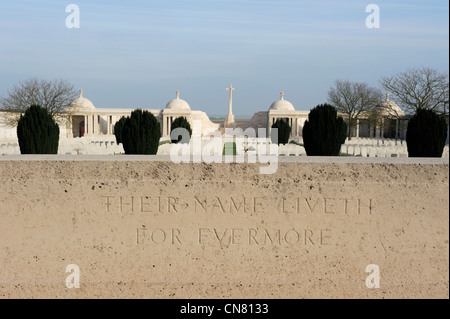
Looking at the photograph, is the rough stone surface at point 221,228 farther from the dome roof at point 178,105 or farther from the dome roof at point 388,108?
the dome roof at point 178,105

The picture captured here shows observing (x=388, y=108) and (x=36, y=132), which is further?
(x=388, y=108)

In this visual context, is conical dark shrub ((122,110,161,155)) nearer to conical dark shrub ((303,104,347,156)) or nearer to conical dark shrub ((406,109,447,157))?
conical dark shrub ((303,104,347,156))

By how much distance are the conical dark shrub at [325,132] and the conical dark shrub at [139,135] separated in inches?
157

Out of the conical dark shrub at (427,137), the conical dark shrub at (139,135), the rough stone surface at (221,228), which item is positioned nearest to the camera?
the rough stone surface at (221,228)

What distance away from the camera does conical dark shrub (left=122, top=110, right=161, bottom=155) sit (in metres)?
11.4

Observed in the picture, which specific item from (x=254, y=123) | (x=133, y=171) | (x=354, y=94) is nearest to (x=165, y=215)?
(x=133, y=171)

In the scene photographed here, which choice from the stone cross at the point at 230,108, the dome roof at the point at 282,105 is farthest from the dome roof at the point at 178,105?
the dome roof at the point at 282,105

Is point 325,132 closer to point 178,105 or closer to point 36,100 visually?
point 36,100

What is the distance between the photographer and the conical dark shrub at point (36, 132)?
9984 mm

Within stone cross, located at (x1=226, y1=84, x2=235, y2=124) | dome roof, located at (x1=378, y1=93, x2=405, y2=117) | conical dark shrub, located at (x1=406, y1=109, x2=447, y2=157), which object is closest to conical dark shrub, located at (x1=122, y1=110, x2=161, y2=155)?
conical dark shrub, located at (x1=406, y1=109, x2=447, y2=157)

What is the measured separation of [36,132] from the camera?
33.2 ft

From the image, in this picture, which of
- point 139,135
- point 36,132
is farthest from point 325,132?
point 36,132

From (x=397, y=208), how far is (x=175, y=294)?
8.35 feet

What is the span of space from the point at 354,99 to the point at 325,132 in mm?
29731
